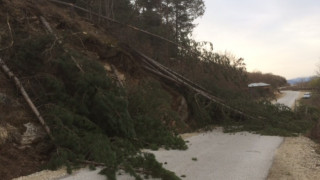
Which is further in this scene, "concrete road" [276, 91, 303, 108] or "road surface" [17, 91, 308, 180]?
"concrete road" [276, 91, 303, 108]

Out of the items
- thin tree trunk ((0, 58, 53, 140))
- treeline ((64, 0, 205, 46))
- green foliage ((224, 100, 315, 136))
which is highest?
treeline ((64, 0, 205, 46))

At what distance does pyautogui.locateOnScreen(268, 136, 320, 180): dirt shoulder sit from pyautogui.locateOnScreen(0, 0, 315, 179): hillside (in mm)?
2257

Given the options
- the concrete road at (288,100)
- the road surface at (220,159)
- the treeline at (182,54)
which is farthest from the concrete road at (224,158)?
the concrete road at (288,100)

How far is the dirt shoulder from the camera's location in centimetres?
777

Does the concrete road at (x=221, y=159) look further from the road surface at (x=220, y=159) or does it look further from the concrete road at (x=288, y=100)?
the concrete road at (x=288, y=100)

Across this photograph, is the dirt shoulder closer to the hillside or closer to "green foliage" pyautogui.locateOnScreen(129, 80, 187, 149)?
the hillside

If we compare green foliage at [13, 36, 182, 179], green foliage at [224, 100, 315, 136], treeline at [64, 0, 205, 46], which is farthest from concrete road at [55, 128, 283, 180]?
treeline at [64, 0, 205, 46]

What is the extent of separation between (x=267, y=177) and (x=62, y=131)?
15.0 ft

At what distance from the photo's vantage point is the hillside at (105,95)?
7.95 meters

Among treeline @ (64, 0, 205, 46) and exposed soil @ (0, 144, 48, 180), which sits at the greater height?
treeline @ (64, 0, 205, 46)

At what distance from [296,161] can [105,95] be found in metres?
5.16

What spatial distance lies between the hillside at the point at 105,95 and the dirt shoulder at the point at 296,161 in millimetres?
2257

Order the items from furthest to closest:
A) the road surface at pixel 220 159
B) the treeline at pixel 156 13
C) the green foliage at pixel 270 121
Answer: the treeline at pixel 156 13 → the green foliage at pixel 270 121 → the road surface at pixel 220 159

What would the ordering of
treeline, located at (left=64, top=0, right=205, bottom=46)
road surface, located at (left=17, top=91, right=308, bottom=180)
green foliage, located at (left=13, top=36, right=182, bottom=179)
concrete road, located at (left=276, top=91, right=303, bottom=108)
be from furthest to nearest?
1. concrete road, located at (left=276, top=91, right=303, bottom=108)
2. treeline, located at (left=64, top=0, right=205, bottom=46)
3. green foliage, located at (left=13, top=36, right=182, bottom=179)
4. road surface, located at (left=17, top=91, right=308, bottom=180)
